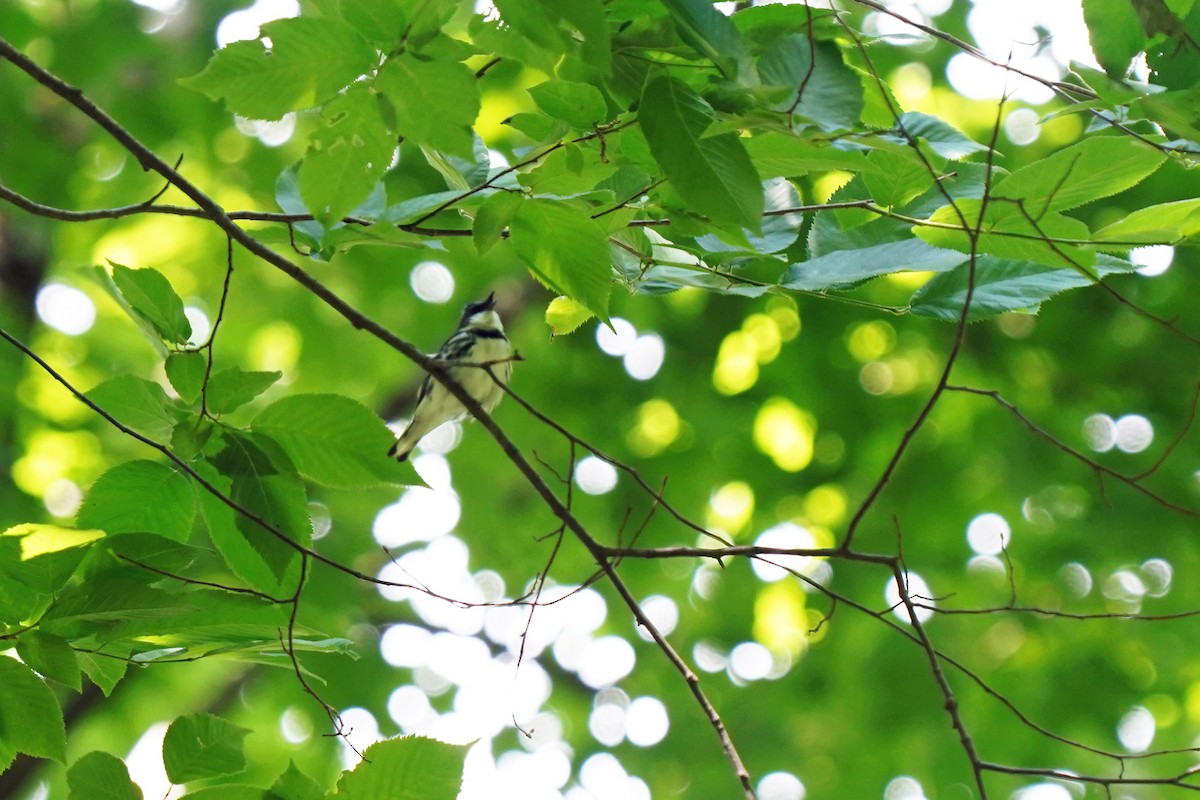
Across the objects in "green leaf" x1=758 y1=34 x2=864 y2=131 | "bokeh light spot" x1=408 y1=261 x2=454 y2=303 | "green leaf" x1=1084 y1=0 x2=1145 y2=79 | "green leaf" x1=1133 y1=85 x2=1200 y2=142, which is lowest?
"bokeh light spot" x1=408 y1=261 x2=454 y2=303

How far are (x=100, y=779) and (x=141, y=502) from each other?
44cm

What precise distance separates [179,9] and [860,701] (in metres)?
6.17

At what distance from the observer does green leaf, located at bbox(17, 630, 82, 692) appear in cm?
153

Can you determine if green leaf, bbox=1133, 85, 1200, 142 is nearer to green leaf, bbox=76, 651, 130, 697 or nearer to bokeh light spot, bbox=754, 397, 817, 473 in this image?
green leaf, bbox=76, 651, 130, 697

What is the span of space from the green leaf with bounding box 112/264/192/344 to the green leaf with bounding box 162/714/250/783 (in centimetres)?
63

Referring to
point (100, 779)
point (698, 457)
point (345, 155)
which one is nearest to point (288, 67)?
point (345, 155)

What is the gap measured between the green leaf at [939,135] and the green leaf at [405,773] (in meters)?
1.16

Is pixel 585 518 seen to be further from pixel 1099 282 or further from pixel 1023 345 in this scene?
pixel 1099 282

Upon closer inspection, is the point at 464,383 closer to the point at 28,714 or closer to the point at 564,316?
the point at 564,316

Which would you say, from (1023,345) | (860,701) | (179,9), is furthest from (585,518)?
(179,9)

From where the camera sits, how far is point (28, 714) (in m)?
1.54

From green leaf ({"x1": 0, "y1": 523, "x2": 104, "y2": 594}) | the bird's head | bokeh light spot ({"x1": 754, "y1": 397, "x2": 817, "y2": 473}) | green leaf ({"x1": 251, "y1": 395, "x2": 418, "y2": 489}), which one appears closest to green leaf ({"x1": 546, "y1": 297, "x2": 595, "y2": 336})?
green leaf ({"x1": 251, "y1": 395, "x2": 418, "y2": 489})

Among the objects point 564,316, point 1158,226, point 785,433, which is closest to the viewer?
point 1158,226

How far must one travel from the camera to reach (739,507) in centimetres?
744
